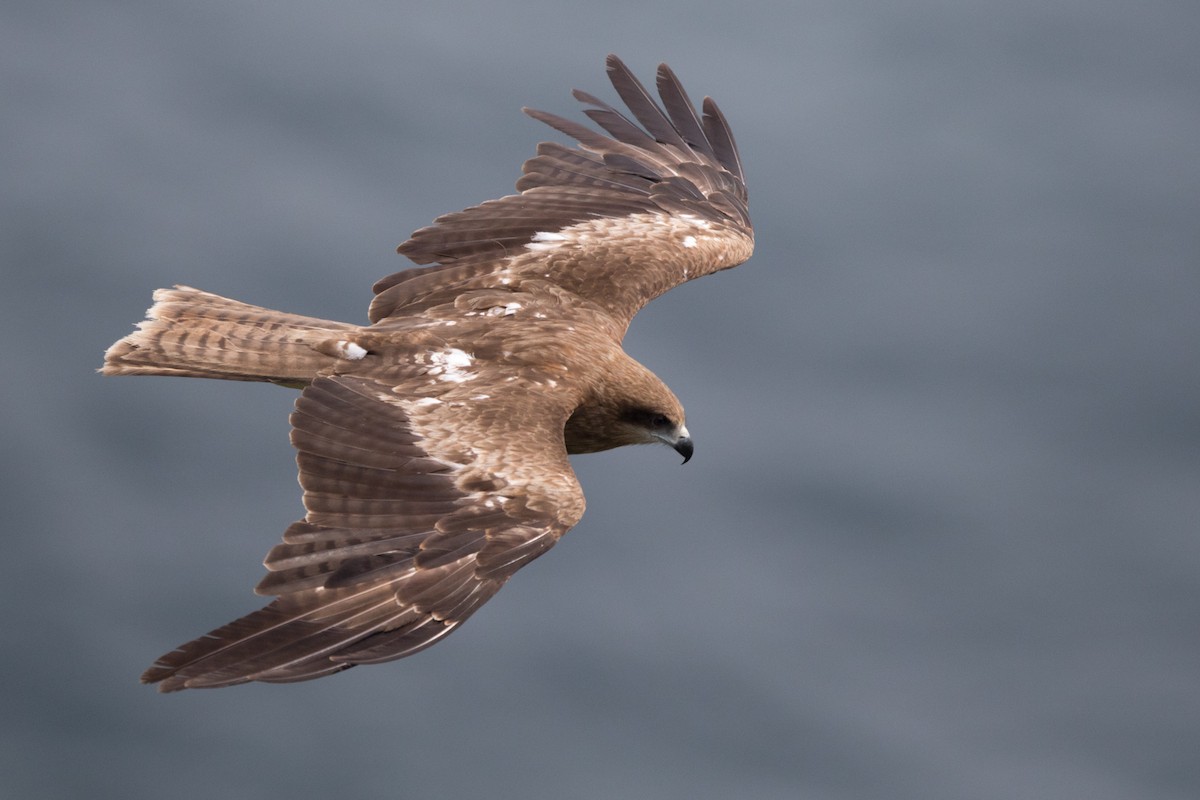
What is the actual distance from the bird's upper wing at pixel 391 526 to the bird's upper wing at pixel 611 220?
184 cm

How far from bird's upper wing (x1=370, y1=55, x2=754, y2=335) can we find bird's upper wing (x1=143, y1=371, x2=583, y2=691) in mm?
1836

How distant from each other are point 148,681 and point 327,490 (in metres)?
1.80

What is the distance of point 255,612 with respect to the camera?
28.9 feet

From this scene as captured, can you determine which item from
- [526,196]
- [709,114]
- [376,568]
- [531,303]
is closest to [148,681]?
[376,568]

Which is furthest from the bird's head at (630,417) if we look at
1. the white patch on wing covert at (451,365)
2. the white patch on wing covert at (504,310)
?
the white patch on wing covert at (504,310)

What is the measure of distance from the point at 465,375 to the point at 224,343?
5.28 ft

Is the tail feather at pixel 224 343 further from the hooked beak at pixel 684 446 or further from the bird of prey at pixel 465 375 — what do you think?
the hooked beak at pixel 684 446

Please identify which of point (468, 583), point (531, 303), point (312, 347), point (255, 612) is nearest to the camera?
point (255, 612)

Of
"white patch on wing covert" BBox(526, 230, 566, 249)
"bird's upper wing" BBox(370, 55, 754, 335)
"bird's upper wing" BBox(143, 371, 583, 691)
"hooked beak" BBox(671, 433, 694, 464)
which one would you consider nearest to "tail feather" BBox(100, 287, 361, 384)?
"bird's upper wing" BBox(143, 371, 583, 691)

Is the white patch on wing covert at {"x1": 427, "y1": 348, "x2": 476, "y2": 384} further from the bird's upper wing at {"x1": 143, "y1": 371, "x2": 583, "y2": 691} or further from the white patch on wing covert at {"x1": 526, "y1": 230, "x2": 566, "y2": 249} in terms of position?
the white patch on wing covert at {"x1": 526, "y1": 230, "x2": 566, "y2": 249}

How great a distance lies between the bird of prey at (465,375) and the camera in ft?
29.9

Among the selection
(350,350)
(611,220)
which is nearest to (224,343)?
(350,350)

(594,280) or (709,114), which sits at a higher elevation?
(709,114)

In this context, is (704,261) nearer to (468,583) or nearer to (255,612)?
(468,583)
